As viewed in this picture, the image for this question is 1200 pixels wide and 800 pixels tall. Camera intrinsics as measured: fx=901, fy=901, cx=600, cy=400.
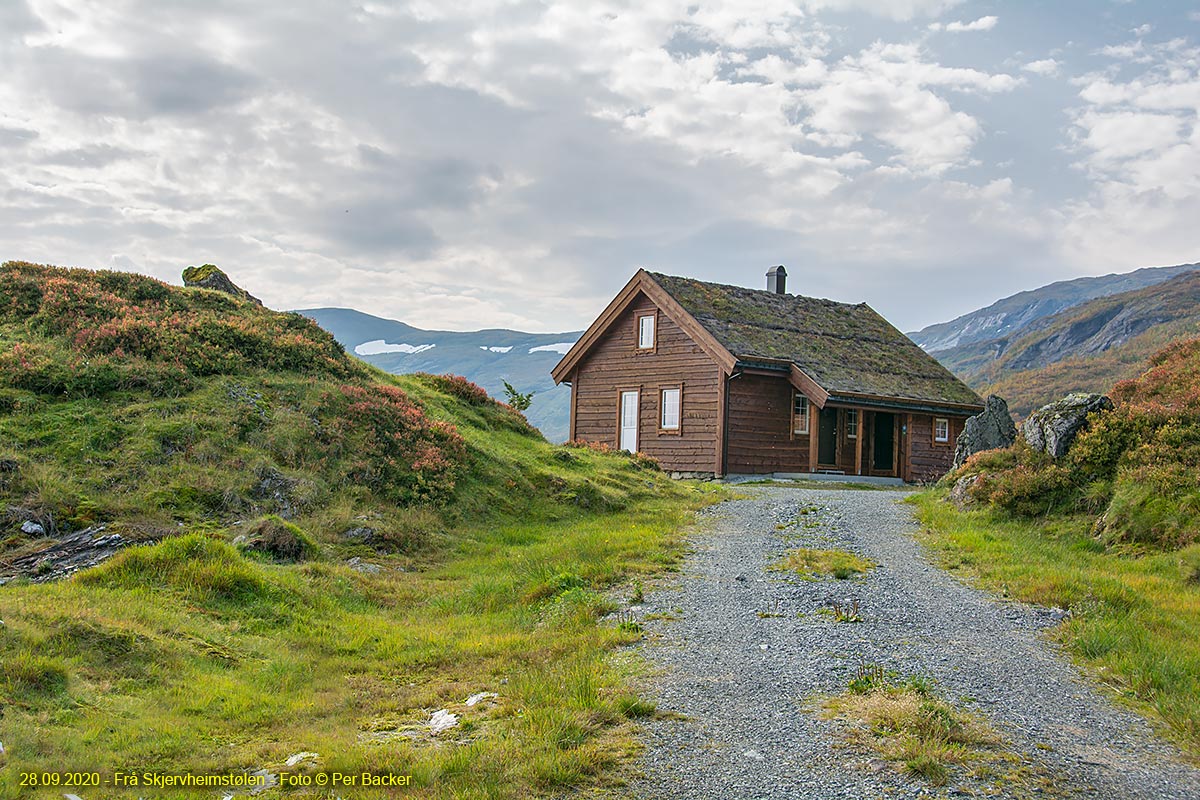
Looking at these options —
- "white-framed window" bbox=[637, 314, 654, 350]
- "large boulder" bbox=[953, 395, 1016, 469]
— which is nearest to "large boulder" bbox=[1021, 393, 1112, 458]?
"large boulder" bbox=[953, 395, 1016, 469]

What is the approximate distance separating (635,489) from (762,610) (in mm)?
10286

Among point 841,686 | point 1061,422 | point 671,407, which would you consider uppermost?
point 671,407

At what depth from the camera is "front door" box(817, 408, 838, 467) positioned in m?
29.1

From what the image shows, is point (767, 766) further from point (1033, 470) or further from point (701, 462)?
point (701, 462)

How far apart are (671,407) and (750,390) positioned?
2719 millimetres

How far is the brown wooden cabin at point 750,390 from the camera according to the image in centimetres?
2786

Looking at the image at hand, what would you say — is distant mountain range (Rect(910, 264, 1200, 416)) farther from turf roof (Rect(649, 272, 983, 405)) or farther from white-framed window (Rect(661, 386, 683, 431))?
white-framed window (Rect(661, 386, 683, 431))

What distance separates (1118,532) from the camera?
43.6 ft

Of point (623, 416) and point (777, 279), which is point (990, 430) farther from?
point (777, 279)

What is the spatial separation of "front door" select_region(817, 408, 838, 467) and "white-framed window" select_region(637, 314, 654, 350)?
6102 mm

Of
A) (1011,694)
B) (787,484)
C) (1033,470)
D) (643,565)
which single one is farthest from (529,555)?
(787,484)

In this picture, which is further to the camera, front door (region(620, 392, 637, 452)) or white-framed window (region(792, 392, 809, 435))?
front door (region(620, 392, 637, 452))

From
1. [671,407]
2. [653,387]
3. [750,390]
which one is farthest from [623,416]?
[750,390]

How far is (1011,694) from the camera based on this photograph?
7051 millimetres
